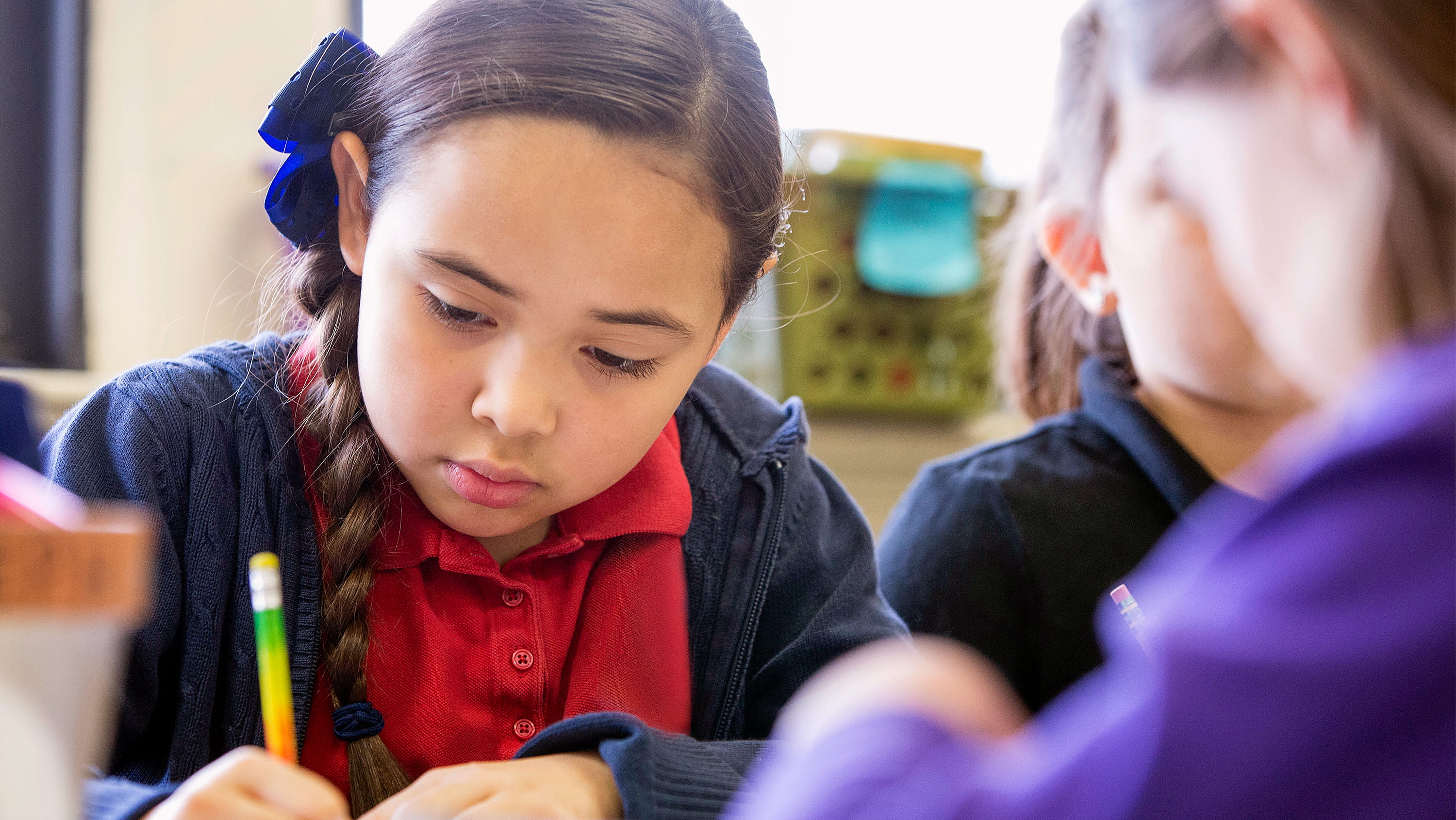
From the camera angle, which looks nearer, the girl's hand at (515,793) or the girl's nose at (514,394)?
the girl's hand at (515,793)

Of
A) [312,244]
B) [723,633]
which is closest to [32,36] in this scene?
[312,244]

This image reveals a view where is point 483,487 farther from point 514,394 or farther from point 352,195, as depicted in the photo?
point 352,195

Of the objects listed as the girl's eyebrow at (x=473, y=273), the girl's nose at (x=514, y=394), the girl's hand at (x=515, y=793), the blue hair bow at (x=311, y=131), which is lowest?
the girl's hand at (x=515, y=793)

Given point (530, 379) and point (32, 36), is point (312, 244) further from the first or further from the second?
point (32, 36)

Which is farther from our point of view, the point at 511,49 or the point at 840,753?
the point at 511,49

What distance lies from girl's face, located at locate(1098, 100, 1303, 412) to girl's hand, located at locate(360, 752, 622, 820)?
0.56m

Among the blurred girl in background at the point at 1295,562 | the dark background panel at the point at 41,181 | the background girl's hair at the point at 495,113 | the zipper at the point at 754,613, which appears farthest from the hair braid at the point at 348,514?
the dark background panel at the point at 41,181

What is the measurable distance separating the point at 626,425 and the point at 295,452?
22 cm

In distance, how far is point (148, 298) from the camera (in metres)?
1.45

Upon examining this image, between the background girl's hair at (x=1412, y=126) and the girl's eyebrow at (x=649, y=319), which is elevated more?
the background girl's hair at (x=1412, y=126)

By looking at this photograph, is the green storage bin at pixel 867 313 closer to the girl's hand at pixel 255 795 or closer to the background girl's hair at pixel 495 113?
the background girl's hair at pixel 495 113

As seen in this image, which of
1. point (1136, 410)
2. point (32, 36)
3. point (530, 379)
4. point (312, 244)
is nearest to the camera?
point (530, 379)

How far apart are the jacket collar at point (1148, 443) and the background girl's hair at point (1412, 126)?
2.05ft

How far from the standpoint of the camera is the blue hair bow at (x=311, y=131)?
29.6 inches
